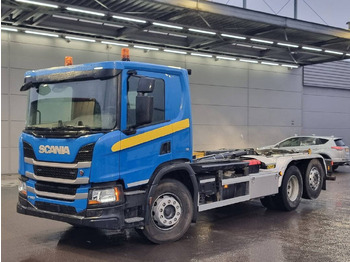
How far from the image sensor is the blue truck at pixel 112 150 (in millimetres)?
5629

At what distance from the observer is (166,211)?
251 inches

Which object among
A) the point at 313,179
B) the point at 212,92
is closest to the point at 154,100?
the point at 313,179

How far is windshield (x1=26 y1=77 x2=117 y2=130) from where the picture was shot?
226 inches

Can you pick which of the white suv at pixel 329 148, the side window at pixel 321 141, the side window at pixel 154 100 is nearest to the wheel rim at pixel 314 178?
the side window at pixel 154 100

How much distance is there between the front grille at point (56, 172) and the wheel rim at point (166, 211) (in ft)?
4.31

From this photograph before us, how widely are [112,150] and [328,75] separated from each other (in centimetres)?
2265

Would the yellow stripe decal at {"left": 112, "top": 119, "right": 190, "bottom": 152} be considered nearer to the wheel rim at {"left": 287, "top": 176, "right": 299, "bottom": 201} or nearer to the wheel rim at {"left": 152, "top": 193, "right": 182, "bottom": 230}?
the wheel rim at {"left": 152, "top": 193, "right": 182, "bottom": 230}

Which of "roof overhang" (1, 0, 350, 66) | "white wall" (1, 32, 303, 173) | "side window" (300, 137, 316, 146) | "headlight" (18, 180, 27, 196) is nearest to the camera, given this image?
"headlight" (18, 180, 27, 196)

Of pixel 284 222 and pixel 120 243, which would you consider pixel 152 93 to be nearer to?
pixel 120 243

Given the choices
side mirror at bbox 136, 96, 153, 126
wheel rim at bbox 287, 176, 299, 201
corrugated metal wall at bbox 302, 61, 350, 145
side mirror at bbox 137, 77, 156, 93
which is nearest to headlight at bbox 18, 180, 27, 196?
side mirror at bbox 136, 96, 153, 126

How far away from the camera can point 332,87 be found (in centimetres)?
2561

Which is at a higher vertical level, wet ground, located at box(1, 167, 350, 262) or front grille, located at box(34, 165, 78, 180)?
front grille, located at box(34, 165, 78, 180)

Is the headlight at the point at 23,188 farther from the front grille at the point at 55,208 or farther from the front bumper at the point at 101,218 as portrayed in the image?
the front bumper at the point at 101,218

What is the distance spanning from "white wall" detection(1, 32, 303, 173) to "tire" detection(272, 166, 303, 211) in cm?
997
